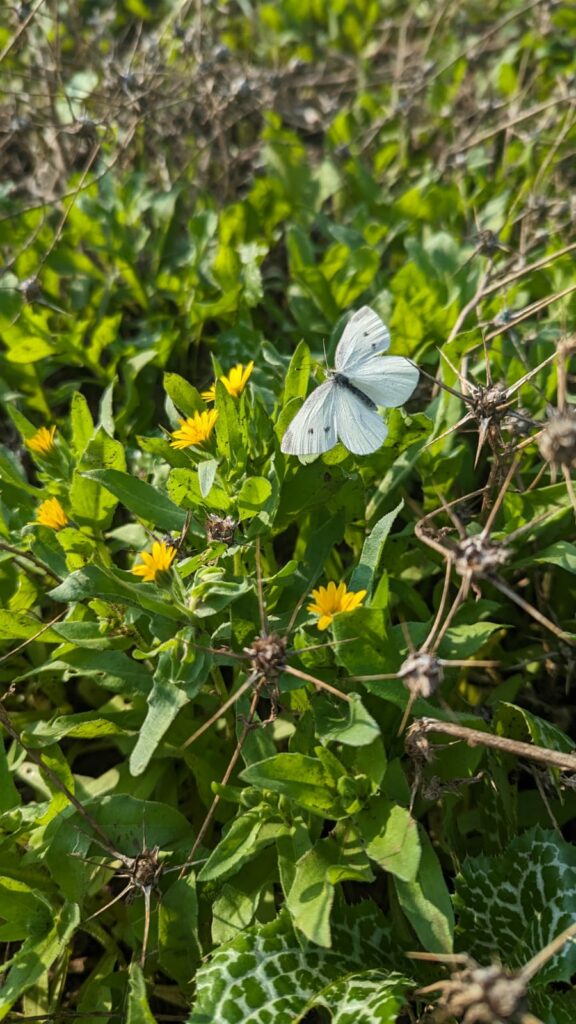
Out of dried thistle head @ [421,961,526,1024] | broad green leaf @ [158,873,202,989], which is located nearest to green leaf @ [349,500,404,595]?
broad green leaf @ [158,873,202,989]

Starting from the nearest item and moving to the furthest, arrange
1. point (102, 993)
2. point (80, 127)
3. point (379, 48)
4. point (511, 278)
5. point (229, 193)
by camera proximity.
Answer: point (102, 993)
point (511, 278)
point (80, 127)
point (229, 193)
point (379, 48)

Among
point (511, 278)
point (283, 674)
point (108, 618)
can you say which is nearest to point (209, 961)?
point (283, 674)

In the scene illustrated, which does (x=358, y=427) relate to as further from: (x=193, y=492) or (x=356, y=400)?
(x=193, y=492)

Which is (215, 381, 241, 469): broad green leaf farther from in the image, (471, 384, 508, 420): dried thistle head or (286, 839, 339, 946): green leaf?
(286, 839, 339, 946): green leaf

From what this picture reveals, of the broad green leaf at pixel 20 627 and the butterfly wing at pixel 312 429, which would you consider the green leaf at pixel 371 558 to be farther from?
the broad green leaf at pixel 20 627

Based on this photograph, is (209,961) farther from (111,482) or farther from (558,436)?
(558,436)

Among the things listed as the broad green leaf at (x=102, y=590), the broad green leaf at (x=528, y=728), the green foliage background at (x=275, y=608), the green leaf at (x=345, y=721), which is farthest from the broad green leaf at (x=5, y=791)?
the broad green leaf at (x=528, y=728)
